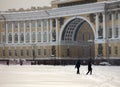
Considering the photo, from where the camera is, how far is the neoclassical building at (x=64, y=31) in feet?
266

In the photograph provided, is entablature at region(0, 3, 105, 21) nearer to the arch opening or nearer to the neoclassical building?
the neoclassical building

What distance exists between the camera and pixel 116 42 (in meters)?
79.9

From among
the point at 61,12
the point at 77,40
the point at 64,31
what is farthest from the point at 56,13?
the point at 77,40

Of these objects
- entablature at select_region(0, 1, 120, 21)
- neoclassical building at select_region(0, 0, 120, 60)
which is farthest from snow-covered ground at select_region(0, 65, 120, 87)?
entablature at select_region(0, 1, 120, 21)

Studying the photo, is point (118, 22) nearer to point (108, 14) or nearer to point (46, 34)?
point (108, 14)

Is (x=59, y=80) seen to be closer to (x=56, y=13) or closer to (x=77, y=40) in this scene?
(x=56, y=13)

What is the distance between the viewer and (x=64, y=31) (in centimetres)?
9262

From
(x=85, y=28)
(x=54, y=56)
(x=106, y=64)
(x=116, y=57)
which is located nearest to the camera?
(x=106, y=64)

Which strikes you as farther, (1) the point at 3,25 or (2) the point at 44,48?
(1) the point at 3,25

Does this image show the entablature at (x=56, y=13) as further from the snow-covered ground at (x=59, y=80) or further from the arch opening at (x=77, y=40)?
the snow-covered ground at (x=59, y=80)

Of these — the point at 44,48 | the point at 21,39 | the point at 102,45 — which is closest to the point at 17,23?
the point at 21,39

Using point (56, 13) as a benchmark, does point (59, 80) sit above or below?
below

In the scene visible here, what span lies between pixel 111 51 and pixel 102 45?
2525 mm

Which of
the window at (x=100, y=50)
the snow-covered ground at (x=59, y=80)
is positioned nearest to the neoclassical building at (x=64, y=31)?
the window at (x=100, y=50)
